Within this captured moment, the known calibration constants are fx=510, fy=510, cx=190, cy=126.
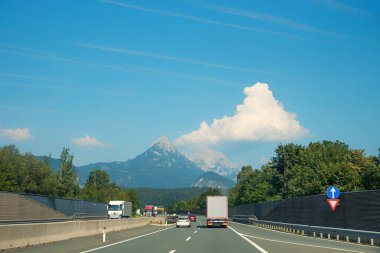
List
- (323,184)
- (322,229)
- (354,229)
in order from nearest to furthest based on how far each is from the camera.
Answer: (354,229) → (322,229) → (323,184)

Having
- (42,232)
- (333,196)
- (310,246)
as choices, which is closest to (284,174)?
(333,196)

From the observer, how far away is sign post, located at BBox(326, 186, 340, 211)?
97.8 feet

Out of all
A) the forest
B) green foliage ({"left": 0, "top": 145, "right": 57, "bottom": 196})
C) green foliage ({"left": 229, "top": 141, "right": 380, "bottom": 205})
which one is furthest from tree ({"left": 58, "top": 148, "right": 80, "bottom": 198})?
green foliage ({"left": 229, "top": 141, "right": 380, "bottom": 205})

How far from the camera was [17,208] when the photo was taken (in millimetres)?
45000

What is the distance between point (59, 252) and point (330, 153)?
92.7m

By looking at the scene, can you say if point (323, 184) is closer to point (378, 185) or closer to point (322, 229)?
point (378, 185)

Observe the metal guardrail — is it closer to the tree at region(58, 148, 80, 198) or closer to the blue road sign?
the blue road sign

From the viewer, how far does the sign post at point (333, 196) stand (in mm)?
29812

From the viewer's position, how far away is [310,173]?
284 ft

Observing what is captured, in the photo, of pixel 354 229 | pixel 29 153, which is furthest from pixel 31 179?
pixel 354 229

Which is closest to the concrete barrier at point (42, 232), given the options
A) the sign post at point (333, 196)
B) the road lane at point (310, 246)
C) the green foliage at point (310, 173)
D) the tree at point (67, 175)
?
the road lane at point (310, 246)

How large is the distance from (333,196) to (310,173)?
58085mm

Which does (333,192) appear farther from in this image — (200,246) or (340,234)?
(200,246)

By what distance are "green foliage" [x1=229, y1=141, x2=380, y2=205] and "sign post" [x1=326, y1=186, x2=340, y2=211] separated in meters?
36.1
